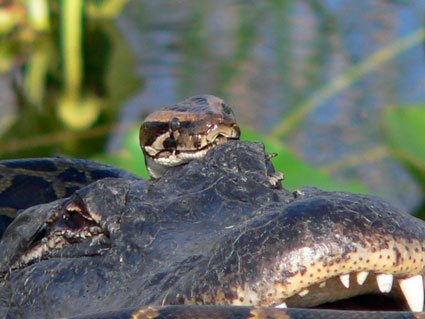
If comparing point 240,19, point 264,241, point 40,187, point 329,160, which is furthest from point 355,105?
point 264,241

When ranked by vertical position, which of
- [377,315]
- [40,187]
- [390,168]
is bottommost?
[390,168]

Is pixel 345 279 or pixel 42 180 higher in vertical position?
pixel 345 279

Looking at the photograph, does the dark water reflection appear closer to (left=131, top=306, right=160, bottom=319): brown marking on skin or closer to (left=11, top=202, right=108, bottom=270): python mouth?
(left=11, top=202, right=108, bottom=270): python mouth

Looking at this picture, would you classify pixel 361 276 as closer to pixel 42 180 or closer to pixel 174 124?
pixel 174 124

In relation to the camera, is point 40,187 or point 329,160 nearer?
point 40,187

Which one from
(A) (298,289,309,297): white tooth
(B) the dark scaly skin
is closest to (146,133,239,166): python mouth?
(B) the dark scaly skin

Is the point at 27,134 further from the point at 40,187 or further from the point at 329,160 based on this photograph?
the point at 40,187

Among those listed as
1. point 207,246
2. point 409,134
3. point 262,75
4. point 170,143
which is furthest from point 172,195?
point 262,75
